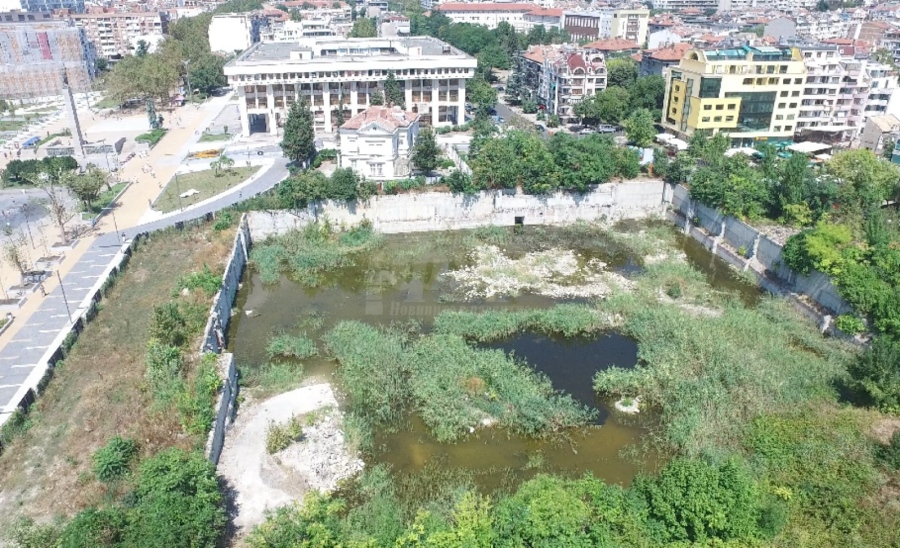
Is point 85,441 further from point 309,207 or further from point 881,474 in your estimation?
point 881,474

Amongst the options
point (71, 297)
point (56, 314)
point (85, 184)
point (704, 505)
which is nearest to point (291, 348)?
point (56, 314)

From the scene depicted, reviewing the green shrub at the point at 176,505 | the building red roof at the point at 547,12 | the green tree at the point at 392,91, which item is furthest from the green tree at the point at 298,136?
the building red roof at the point at 547,12

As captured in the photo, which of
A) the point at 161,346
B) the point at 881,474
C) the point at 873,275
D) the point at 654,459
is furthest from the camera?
the point at 873,275

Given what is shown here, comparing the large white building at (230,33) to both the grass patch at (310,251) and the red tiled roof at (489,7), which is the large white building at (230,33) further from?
the grass patch at (310,251)

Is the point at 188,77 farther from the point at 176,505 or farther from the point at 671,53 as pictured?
the point at 176,505

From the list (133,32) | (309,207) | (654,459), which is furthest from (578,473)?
(133,32)

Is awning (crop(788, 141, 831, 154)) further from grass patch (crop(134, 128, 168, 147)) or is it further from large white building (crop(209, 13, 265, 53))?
large white building (crop(209, 13, 265, 53))
